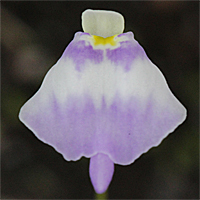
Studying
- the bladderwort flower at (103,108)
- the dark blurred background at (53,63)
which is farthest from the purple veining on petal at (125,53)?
the dark blurred background at (53,63)

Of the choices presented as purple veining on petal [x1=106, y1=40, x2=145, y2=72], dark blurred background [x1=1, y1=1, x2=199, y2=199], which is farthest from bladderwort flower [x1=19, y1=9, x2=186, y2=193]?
dark blurred background [x1=1, y1=1, x2=199, y2=199]

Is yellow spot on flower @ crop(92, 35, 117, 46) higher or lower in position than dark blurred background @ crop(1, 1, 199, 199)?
higher

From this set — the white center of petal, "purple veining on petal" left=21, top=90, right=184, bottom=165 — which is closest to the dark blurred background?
the white center of petal

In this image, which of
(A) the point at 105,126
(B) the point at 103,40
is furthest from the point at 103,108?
(B) the point at 103,40

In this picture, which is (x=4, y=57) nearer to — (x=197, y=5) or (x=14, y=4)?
(x=14, y=4)

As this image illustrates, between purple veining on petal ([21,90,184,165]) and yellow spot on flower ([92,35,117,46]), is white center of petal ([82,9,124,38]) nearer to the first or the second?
yellow spot on flower ([92,35,117,46])

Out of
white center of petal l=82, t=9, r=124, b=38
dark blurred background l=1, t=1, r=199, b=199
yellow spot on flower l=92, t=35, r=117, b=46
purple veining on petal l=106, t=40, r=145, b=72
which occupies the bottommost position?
dark blurred background l=1, t=1, r=199, b=199

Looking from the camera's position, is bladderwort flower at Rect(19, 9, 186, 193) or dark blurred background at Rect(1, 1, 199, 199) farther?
dark blurred background at Rect(1, 1, 199, 199)
